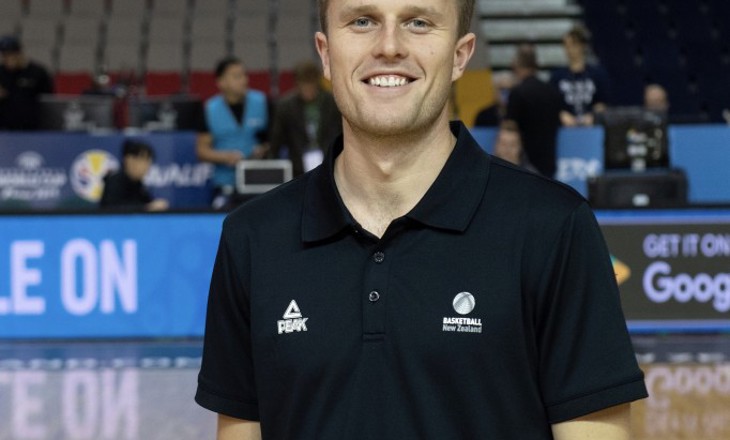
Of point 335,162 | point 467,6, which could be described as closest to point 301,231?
point 335,162

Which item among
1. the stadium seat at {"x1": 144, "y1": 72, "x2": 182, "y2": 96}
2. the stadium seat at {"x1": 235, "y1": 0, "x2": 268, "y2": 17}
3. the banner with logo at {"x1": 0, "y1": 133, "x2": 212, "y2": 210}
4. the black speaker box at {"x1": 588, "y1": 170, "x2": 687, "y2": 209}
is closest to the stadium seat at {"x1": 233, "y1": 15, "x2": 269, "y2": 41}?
the stadium seat at {"x1": 235, "y1": 0, "x2": 268, "y2": 17}

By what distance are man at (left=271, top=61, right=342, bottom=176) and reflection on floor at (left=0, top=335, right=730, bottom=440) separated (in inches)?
79.3

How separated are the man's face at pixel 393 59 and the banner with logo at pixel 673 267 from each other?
8.29 m

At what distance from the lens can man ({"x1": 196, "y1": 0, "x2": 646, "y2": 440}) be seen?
6.78 ft

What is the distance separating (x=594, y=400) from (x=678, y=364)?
7348 mm

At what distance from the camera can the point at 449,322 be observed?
2.05m

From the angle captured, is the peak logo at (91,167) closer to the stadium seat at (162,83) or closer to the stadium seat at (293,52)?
the stadium seat at (162,83)

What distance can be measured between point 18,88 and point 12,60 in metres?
0.27

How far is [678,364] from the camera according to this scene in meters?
9.23

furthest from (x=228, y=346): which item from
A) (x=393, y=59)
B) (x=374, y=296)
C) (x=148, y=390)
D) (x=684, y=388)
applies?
(x=684, y=388)

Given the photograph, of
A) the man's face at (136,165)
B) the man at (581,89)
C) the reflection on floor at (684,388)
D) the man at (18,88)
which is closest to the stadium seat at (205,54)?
the man at (18,88)

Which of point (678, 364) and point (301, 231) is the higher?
point (301, 231)

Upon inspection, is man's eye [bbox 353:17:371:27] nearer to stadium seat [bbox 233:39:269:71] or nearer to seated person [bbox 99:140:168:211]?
seated person [bbox 99:140:168:211]

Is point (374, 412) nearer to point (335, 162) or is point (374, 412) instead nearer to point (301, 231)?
point (301, 231)
